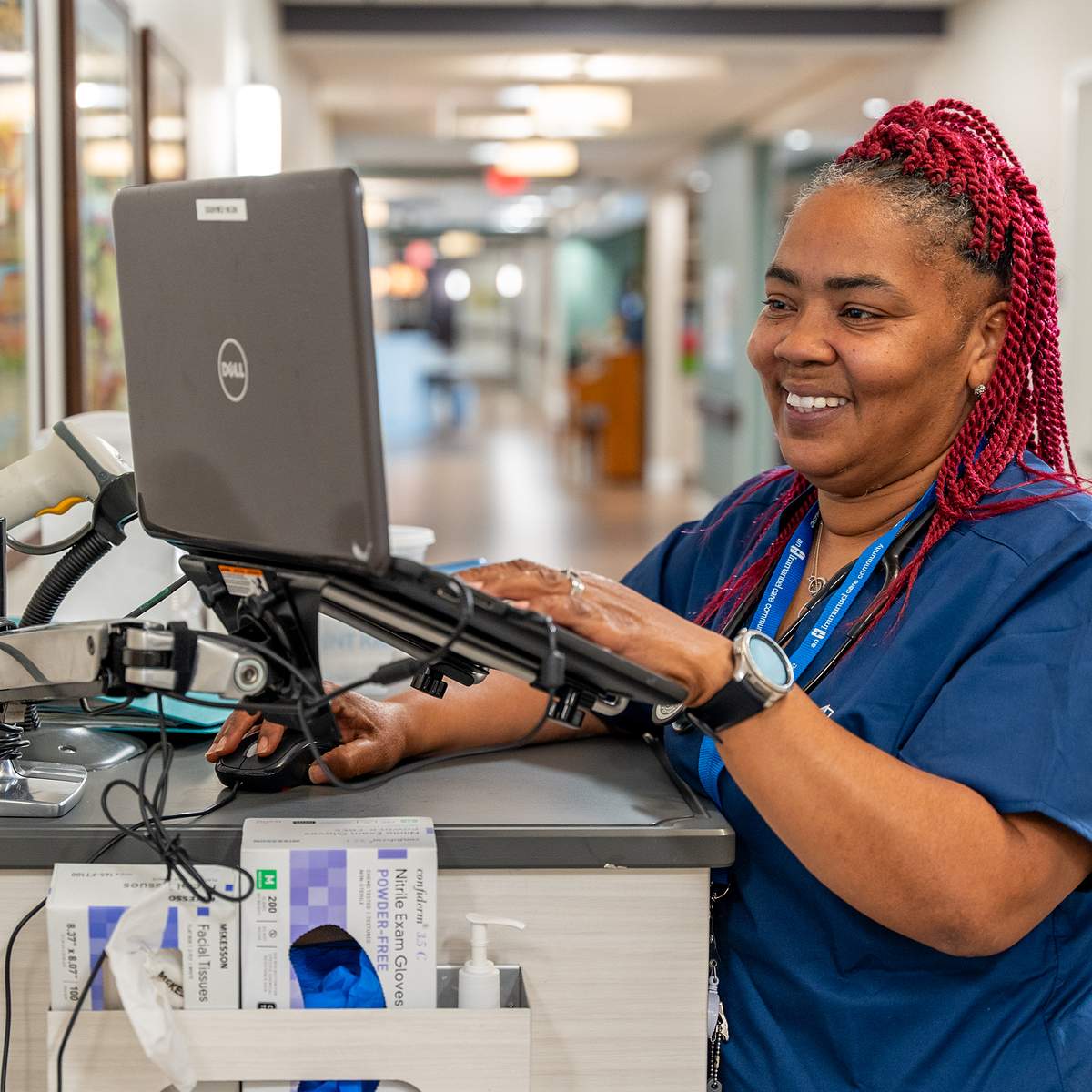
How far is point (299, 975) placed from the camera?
1.28m

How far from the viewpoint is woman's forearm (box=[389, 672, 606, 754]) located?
61.6 inches

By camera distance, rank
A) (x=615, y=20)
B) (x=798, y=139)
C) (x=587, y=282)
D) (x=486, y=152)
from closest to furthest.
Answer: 1. (x=615, y=20)
2. (x=798, y=139)
3. (x=486, y=152)
4. (x=587, y=282)

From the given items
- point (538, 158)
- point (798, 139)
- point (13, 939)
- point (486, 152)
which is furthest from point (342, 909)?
point (486, 152)

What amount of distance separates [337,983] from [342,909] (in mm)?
92

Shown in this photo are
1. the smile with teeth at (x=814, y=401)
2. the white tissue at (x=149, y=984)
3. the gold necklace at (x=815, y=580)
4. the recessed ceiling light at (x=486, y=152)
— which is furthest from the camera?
the recessed ceiling light at (x=486, y=152)

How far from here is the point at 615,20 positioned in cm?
715

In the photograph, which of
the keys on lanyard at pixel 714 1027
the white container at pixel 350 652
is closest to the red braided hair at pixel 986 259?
the keys on lanyard at pixel 714 1027

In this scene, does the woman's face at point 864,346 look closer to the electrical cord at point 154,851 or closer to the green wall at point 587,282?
the electrical cord at point 154,851

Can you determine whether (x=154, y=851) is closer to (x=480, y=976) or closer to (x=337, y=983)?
(x=337, y=983)

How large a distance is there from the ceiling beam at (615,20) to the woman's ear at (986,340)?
6.09 metres

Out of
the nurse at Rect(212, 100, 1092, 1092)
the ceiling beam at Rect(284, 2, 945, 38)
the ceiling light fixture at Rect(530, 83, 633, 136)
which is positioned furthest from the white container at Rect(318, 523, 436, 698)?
the ceiling light fixture at Rect(530, 83, 633, 136)

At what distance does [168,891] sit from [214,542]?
0.31 meters

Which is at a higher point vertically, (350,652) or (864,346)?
(864,346)

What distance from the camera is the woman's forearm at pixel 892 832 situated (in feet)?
3.93
